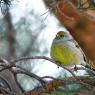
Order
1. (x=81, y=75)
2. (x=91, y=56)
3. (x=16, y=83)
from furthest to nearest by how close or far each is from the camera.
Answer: (x=91, y=56), (x=16, y=83), (x=81, y=75)

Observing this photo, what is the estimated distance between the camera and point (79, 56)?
6.46 ft

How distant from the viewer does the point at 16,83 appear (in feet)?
5.26

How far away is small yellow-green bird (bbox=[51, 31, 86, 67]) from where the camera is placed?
190cm

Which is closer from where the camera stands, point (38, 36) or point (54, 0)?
point (54, 0)

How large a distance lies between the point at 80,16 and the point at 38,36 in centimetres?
117

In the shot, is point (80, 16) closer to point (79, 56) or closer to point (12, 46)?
point (79, 56)

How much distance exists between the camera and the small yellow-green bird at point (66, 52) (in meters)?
1.90

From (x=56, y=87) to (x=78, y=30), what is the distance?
1276 millimetres

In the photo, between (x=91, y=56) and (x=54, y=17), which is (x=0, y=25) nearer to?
(x=54, y=17)

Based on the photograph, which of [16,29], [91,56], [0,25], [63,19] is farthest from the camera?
[16,29]

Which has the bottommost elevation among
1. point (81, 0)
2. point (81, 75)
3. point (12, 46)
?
point (12, 46)

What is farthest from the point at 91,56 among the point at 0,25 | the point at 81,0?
the point at 0,25

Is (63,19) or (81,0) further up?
(81,0)

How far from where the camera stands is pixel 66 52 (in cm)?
201
